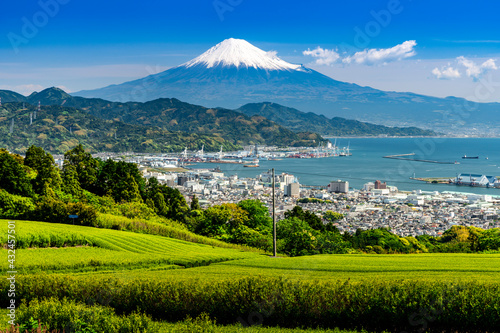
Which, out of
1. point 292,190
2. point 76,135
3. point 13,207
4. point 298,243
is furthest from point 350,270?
point 76,135

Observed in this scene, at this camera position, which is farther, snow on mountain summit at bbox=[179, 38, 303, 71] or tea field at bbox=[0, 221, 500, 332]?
snow on mountain summit at bbox=[179, 38, 303, 71]

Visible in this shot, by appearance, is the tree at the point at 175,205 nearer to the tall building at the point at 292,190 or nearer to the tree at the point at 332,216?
the tree at the point at 332,216

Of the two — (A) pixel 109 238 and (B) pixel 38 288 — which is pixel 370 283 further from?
(A) pixel 109 238

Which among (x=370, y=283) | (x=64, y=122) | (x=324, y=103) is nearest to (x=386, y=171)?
(x=370, y=283)

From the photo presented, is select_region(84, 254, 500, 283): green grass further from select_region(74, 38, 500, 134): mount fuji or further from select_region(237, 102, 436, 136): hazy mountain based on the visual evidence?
select_region(237, 102, 436, 136): hazy mountain

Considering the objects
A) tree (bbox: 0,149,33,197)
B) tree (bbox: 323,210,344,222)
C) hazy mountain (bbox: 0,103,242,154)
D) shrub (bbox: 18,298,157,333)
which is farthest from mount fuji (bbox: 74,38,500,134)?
shrub (bbox: 18,298,157,333)

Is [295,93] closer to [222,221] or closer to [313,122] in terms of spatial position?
[313,122]
